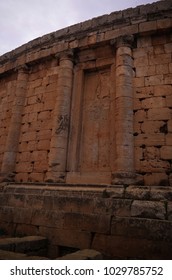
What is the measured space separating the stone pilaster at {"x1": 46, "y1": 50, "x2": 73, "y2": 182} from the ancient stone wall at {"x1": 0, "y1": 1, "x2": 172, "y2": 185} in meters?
0.03

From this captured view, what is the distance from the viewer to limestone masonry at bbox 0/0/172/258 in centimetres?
498

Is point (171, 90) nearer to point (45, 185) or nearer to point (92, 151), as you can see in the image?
point (92, 151)

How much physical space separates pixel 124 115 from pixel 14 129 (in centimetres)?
411

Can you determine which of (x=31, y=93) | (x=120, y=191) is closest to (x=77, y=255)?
(x=120, y=191)

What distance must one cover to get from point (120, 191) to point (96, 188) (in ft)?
2.48

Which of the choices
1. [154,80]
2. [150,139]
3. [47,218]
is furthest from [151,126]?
[47,218]

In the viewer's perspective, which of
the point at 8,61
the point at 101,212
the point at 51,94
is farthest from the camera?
the point at 8,61

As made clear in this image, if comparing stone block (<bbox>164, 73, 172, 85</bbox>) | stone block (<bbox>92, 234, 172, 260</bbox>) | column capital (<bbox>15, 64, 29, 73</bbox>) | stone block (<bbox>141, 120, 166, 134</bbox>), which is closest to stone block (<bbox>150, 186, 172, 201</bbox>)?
stone block (<bbox>92, 234, 172, 260</bbox>)

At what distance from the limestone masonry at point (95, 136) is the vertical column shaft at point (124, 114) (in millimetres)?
28

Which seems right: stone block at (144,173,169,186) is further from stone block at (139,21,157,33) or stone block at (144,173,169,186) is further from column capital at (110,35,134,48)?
stone block at (139,21,157,33)

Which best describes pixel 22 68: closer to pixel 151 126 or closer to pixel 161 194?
pixel 151 126

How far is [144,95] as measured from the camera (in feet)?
21.6

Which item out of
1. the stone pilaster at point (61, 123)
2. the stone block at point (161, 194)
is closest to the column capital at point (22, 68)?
the stone pilaster at point (61, 123)

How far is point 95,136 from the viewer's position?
23.4 ft
